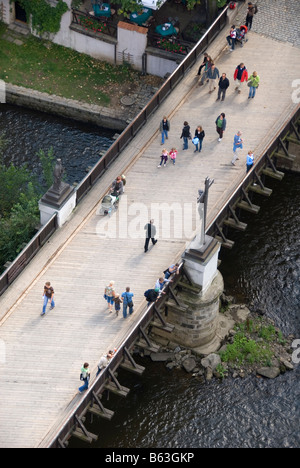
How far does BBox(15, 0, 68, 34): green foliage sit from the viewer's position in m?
78.1

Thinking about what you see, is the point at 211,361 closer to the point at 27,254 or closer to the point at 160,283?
the point at 160,283

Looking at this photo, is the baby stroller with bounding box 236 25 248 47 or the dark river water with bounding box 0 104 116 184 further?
the dark river water with bounding box 0 104 116 184

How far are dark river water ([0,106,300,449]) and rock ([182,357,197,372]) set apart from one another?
0.29 m

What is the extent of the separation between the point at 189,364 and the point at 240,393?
2758 mm

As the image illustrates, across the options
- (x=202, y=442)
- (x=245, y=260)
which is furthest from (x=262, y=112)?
(x=202, y=442)

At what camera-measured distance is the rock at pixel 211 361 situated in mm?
64750

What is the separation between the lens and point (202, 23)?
7825cm

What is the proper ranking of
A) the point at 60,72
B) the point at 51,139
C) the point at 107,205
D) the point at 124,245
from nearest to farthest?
the point at 124,245 → the point at 107,205 → the point at 51,139 → the point at 60,72

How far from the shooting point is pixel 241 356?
65.1 metres

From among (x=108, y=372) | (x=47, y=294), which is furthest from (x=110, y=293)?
(x=108, y=372)

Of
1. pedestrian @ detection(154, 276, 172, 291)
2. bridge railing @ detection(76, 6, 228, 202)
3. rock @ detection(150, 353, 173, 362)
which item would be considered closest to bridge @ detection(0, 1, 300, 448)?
bridge railing @ detection(76, 6, 228, 202)

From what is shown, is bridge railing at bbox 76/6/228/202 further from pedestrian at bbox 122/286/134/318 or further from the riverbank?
the riverbank

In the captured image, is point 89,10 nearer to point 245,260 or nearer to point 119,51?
point 119,51

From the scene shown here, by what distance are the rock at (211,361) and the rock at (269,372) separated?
6.43 feet
